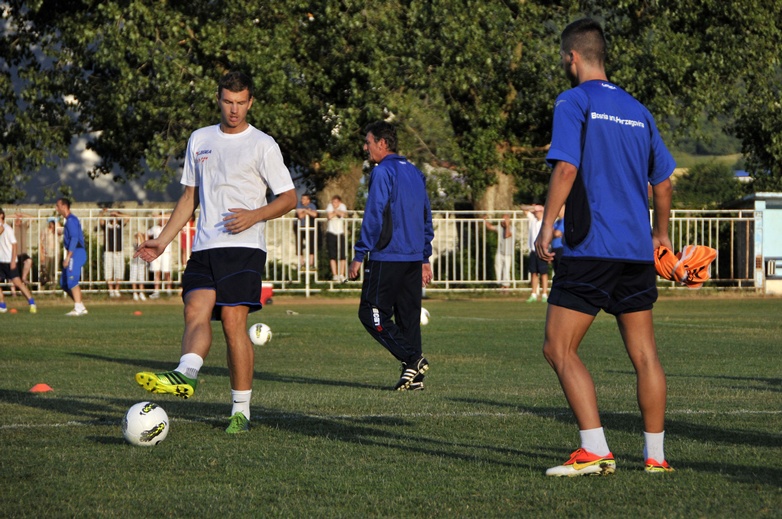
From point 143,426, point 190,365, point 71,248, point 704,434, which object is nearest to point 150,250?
point 190,365

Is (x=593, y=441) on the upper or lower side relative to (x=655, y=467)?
upper

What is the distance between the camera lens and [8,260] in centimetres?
2369

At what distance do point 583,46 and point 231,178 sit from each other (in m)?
2.42

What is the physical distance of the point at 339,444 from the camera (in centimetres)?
662

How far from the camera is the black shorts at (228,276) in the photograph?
712cm

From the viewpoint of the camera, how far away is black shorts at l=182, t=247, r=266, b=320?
7121 mm

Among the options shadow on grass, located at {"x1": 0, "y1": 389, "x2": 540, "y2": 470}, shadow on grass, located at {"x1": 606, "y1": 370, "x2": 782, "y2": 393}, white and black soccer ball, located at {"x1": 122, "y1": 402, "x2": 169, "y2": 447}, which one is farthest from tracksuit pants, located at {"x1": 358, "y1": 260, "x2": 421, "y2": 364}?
white and black soccer ball, located at {"x1": 122, "y1": 402, "x2": 169, "y2": 447}

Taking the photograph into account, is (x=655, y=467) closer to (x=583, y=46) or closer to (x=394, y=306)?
(x=583, y=46)

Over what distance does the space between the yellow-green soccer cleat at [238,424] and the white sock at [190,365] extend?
17.9 inches

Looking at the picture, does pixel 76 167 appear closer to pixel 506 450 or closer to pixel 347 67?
pixel 347 67

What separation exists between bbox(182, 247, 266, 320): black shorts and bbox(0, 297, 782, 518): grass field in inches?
30.3

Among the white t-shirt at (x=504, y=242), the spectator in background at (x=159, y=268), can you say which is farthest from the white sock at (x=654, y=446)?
the white t-shirt at (x=504, y=242)

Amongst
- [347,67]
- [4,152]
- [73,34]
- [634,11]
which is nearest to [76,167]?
[4,152]

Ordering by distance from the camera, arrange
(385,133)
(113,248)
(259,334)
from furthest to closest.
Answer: (113,248), (259,334), (385,133)
